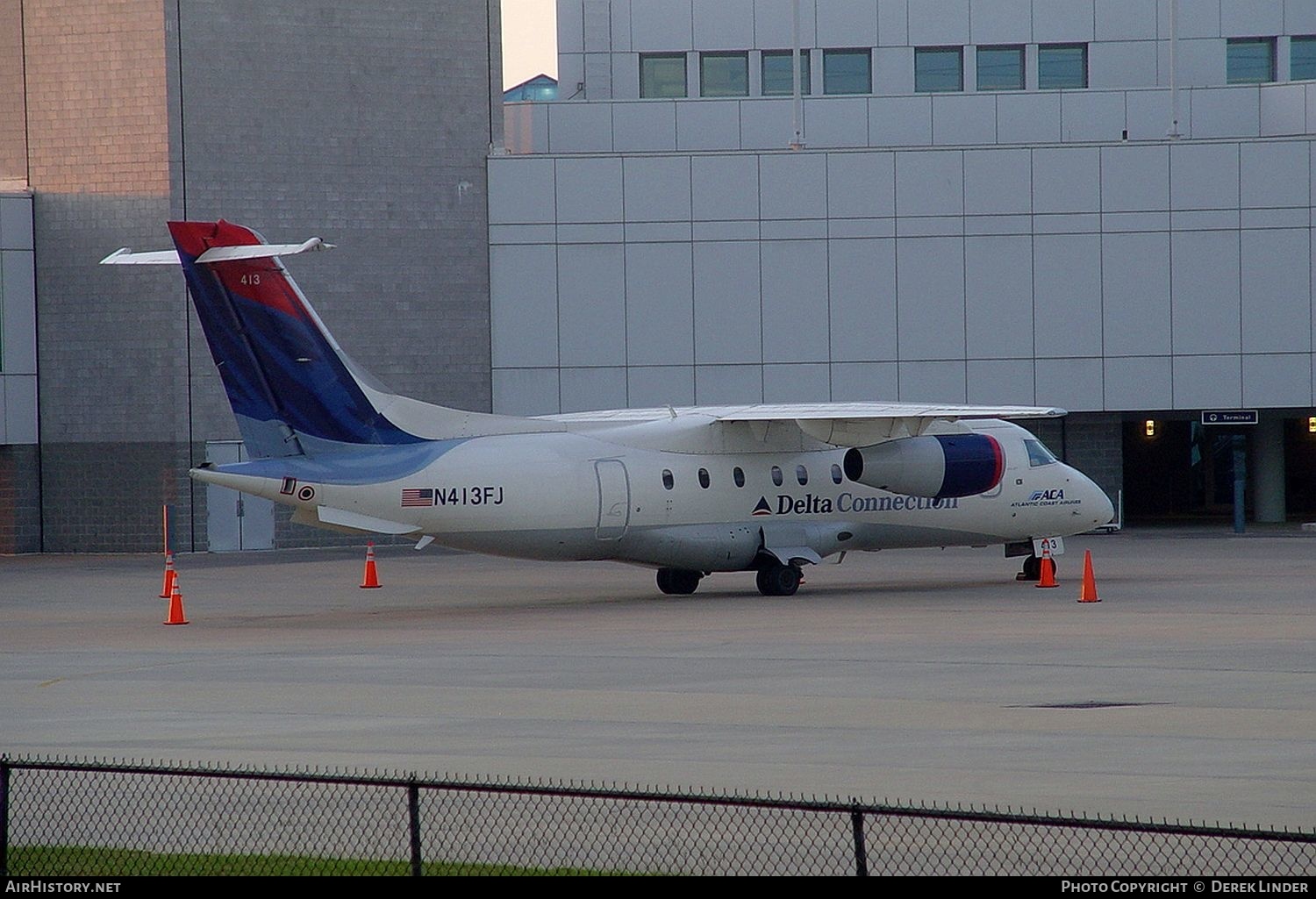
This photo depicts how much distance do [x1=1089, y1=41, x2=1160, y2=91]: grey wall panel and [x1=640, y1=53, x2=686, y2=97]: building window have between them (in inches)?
480

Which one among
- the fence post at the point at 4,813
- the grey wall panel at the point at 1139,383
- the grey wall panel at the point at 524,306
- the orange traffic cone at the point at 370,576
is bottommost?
the orange traffic cone at the point at 370,576

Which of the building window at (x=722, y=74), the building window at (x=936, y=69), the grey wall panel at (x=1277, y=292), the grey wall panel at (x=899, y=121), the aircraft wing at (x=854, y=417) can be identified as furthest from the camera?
the building window at (x=722, y=74)

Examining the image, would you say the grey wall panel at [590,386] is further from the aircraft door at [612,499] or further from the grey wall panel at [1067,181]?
the aircraft door at [612,499]

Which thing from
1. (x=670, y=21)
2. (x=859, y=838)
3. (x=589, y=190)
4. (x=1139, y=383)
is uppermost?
(x=670, y=21)

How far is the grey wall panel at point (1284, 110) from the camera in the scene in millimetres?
50000

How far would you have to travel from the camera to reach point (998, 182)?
45812 mm

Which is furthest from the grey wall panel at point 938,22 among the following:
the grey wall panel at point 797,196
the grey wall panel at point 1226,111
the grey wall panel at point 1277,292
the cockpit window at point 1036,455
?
the cockpit window at point 1036,455

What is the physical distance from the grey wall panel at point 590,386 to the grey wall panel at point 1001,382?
8736 millimetres

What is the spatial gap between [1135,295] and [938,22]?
12.8 meters

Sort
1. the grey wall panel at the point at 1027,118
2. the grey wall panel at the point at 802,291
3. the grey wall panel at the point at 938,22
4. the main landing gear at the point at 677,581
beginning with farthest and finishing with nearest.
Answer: the grey wall panel at the point at 938,22, the grey wall panel at the point at 1027,118, the grey wall panel at the point at 802,291, the main landing gear at the point at 677,581

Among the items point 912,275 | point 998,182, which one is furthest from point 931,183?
point 912,275

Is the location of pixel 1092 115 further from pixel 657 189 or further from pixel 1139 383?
pixel 657 189

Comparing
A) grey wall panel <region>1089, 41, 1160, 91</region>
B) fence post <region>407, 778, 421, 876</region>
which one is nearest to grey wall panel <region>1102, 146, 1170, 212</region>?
grey wall panel <region>1089, 41, 1160, 91</region>

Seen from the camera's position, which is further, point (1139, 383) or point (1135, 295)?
point (1139, 383)
